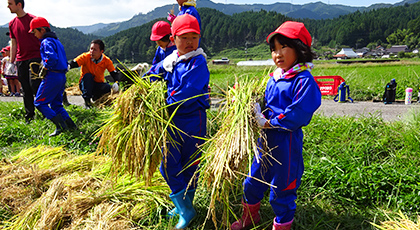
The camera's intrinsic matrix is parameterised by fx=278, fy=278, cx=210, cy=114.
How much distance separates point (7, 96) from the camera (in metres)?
11.1

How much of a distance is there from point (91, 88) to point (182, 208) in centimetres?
516

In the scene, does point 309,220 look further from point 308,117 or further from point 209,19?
point 209,19

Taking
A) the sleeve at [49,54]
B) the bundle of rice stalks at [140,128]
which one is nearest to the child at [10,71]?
the sleeve at [49,54]

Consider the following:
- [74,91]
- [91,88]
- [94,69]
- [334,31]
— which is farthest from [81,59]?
[334,31]

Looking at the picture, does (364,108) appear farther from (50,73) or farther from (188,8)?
(50,73)

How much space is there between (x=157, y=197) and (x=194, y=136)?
0.88 m

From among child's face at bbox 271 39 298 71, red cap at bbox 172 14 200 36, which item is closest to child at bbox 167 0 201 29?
red cap at bbox 172 14 200 36

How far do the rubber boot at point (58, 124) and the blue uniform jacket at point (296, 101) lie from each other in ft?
13.9

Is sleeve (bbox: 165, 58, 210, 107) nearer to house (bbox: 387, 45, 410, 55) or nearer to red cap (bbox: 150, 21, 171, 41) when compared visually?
red cap (bbox: 150, 21, 171, 41)

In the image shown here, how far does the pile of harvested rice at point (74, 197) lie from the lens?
2508mm

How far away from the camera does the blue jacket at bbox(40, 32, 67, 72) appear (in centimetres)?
462

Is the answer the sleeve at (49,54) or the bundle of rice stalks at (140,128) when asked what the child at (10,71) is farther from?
the bundle of rice stalks at (140,128)

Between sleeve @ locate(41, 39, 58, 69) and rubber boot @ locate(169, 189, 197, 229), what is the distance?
3566mm

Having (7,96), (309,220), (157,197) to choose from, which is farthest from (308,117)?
(7,96)
